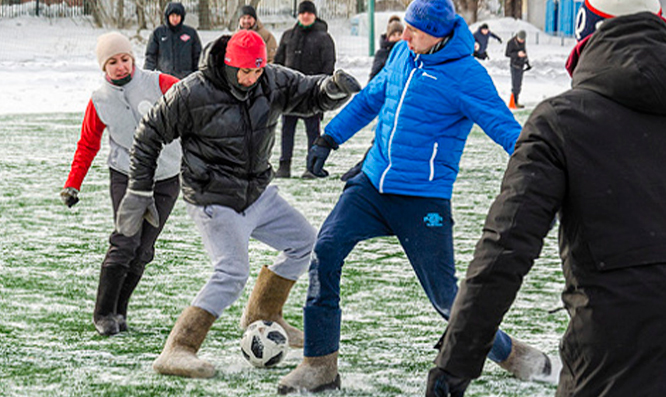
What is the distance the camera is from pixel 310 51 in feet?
38.4

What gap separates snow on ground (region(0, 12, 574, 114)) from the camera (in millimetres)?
23375

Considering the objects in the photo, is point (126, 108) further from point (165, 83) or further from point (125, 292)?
point (125, 292)

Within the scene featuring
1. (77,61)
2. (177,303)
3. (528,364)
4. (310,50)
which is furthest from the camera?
(77,61)

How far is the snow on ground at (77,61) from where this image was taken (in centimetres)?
2338

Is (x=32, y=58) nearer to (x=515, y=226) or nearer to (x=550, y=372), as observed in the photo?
(x=550, y=372)

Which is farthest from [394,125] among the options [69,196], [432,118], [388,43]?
[388,43]

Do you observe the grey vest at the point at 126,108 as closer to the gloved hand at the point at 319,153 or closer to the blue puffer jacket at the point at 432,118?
the gloved hand at the point at 319,153

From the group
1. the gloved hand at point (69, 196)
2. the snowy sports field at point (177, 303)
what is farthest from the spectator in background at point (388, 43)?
the gloved hand at point (69, 196)

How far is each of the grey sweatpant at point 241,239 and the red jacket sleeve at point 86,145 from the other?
0.97 meters

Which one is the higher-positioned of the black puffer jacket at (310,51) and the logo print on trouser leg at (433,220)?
the logo print on trouser leg at (433,220)

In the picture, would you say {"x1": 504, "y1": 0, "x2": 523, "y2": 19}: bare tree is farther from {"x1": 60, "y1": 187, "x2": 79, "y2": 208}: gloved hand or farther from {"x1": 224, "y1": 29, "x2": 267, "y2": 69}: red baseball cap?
{"x1": 224, "y1": 29, "x2": 267, "y2": 69}: red baseball cap

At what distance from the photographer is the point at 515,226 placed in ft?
7.93

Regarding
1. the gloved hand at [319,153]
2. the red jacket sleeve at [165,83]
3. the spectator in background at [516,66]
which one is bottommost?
the spectator in background at [516,66]

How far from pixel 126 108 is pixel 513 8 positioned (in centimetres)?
4194
